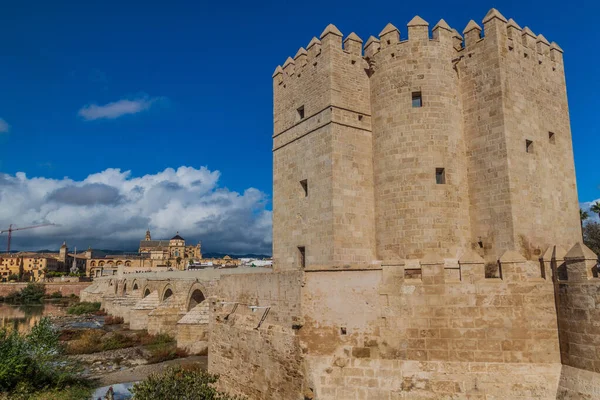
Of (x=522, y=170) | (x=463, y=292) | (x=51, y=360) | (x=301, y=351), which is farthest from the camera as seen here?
(x=51, y=360)

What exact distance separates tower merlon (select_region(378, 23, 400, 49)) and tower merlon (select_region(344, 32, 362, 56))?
0.70 metres

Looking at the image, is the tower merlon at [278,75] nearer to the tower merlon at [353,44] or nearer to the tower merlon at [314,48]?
the tower merlon at [314,48]

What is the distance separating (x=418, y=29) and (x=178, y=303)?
2191 centimetres

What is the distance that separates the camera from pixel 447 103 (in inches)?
509

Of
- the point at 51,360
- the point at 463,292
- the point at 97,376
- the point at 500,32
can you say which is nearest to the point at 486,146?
the point at 500,32

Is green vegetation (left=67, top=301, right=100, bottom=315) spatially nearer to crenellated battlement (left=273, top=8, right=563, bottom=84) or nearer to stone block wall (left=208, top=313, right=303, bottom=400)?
stone block wall (left=208, top=313, right=303, bottom=400)

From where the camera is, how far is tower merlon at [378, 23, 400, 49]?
13.5 metres

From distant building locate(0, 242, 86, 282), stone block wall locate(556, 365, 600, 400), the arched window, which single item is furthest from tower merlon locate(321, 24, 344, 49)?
distant building locate(0, 242, 86, 282)

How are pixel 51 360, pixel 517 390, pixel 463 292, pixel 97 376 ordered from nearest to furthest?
pixel 517 390 → pixel 463 292 → pixel 51 360 → pixel 97 376

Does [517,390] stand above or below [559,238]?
below

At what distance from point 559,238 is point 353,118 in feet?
22.9

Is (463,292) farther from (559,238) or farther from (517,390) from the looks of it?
(559,238)

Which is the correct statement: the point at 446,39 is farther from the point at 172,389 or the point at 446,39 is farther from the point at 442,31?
the point at 172,389

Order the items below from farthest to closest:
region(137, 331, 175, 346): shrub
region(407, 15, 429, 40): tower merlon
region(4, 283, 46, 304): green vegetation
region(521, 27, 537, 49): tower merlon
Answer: region(4, 283, 46, 304): green vegetation → region(137, 331, 175, 346): shrub → region(521, 27, 537, 49): tower merlon → region(407, 15, 429, 40): tower merlon
